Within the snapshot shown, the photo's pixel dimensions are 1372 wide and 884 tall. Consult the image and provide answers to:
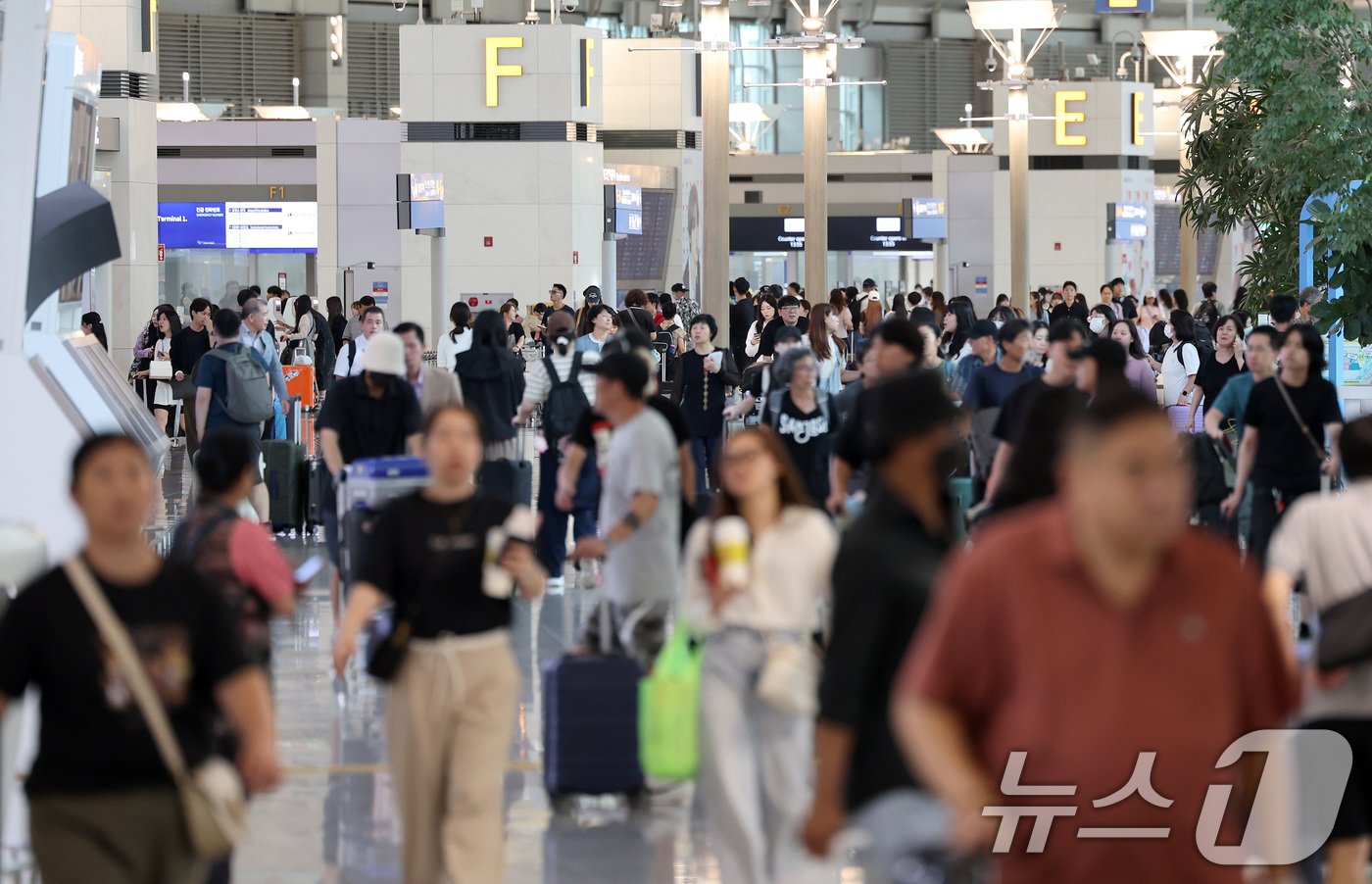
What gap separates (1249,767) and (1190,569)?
595 mm

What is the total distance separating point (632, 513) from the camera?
7.17 meters

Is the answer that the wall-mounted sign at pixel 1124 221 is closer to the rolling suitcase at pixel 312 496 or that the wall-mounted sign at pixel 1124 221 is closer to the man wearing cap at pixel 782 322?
the man wearing cap at pixel 782 322

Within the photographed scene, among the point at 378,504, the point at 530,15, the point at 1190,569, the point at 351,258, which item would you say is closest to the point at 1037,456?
the point at 1190,569

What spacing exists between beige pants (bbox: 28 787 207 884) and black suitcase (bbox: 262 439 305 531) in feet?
36.1

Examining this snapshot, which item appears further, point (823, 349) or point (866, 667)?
point (823, 349)

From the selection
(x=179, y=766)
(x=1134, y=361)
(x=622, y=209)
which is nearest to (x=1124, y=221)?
(x=622, y=209)

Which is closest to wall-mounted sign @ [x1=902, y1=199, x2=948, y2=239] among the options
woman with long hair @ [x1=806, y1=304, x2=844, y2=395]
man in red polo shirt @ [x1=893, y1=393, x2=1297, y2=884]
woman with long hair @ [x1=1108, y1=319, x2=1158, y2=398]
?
woman with long hair @ [x1=1108, y1=319, x2=1158, y2=398]

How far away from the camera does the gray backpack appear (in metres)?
13.8

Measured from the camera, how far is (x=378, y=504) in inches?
334

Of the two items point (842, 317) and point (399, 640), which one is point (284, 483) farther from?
point (399, 640)

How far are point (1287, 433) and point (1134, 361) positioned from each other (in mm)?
4332

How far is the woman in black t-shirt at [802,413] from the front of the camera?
10.5 m

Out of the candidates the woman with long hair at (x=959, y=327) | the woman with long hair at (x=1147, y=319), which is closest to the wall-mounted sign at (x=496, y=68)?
the woman with long hair at (x=1147, y=319)

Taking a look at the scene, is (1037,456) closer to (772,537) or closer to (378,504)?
(772,537)
